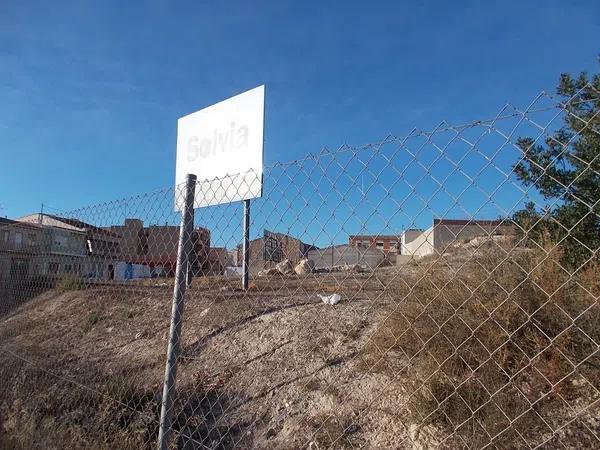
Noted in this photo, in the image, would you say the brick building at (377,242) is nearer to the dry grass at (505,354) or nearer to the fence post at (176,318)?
the dry grass at (505,354)

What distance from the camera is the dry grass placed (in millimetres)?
2504

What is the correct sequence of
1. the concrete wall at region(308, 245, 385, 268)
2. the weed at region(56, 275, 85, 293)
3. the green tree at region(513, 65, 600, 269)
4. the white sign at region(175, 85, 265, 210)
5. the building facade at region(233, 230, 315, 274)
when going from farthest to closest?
the weed at region(56, 275, 85, 293)
the white sign at region(175, 85, 265, 210)
the building facade at region(233, 230, 315, 274)
the concrete wall at region(308, 245, 385, 268)
the green tree at region(513, 65, 600, 269)

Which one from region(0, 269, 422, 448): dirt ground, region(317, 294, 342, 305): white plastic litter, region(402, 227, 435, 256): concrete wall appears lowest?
region(0, 269, 422, 448): dirt ground

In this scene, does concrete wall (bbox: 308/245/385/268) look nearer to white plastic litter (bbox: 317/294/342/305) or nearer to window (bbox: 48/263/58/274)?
white plastic litter (bbox: 317/294/342/305)

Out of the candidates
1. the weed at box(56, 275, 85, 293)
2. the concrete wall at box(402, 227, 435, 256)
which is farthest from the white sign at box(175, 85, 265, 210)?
the weed at box(56, 275, 85, 293)

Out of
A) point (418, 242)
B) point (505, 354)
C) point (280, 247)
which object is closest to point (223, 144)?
point (280, 247)

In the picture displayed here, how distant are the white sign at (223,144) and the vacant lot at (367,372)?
3.70 feet

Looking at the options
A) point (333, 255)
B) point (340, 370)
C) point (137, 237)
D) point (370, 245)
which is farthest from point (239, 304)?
point (370, 245)

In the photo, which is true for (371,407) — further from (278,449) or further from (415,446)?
(278,449)

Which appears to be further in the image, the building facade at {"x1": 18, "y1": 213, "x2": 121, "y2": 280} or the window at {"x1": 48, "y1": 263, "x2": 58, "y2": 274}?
the window at {"x1": 48, "y1": 263, "x2": 58, "y2": 274}

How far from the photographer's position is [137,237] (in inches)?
167

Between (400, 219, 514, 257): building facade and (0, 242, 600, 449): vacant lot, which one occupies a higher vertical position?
(400, 219, 514, 257): building facade

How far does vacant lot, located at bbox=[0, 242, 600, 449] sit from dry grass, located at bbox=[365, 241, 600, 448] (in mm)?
10

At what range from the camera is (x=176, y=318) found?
2.68 m
